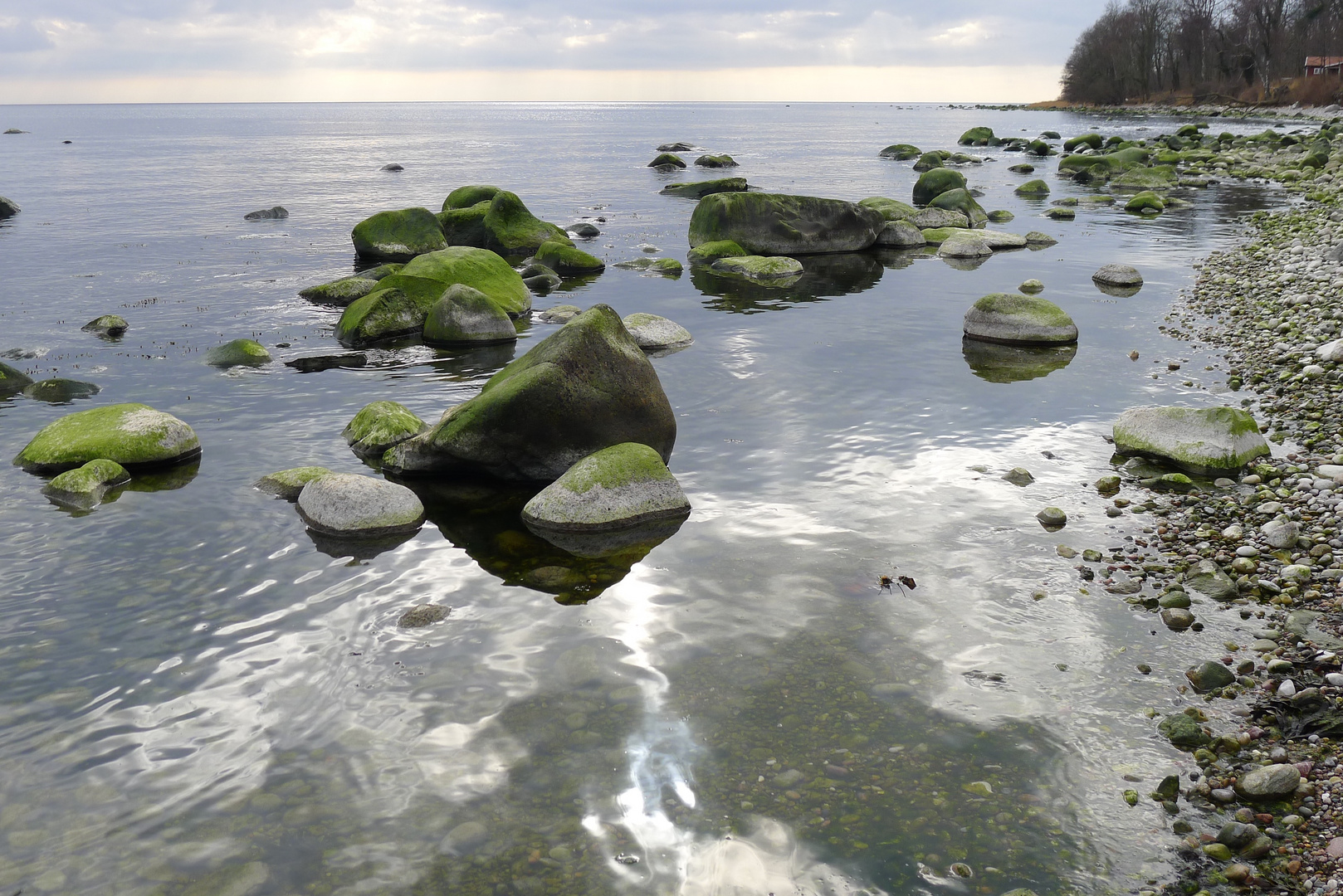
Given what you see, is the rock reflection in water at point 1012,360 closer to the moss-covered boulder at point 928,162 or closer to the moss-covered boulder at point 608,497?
the moss-covered boulder at point 608,497

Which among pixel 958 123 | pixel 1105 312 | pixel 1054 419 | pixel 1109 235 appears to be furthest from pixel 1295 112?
pixel 1054 419

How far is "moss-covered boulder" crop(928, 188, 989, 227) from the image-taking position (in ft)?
122

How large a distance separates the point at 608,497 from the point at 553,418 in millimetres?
1753

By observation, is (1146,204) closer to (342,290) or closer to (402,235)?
(402,235)

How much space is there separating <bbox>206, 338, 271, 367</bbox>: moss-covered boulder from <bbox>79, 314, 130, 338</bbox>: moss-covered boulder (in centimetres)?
360

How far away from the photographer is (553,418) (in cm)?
1231

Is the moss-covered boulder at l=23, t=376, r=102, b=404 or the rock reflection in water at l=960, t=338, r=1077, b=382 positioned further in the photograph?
the rock reflection in water at l=960, t=338, r=1077, b=382

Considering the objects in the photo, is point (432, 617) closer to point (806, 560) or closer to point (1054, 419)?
point (806, 560)

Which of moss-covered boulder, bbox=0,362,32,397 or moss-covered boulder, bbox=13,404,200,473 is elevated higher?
moss-covered boulder, bbox=0,362,32,397

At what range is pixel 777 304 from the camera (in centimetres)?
2378

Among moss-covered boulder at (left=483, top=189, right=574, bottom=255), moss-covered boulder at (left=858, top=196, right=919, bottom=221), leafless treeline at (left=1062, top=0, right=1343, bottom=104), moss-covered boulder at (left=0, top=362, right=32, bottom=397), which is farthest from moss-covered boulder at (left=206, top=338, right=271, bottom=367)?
leafless treeline at (left=1062, top=0, right=1343, bottom=104)

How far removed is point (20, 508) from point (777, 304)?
16.7 meters

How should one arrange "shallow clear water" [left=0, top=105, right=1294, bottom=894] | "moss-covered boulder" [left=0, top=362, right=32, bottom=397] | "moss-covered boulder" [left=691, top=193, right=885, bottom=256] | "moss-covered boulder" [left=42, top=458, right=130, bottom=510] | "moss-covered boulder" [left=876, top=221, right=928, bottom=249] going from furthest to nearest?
"moss-covered boulder" [left=876, top=221, right=928, bottom=249] → "moss-covered boulder" [left=691, top=193, right=885, bottom=256] → "moss-covered boulder" [left=0, top=362, right=32, bottom=397] → "moss-covered boulder" [left=42, top=458, right=130, bottom=510] → "shallow clear water" [left=0, top=105, right=1294, bottom=894]

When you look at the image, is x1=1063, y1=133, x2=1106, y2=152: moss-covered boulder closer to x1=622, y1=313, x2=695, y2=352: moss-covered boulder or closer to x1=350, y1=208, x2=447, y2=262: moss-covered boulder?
x1=350, y1=208, x2=447, y2=262: moss-covered boulder
